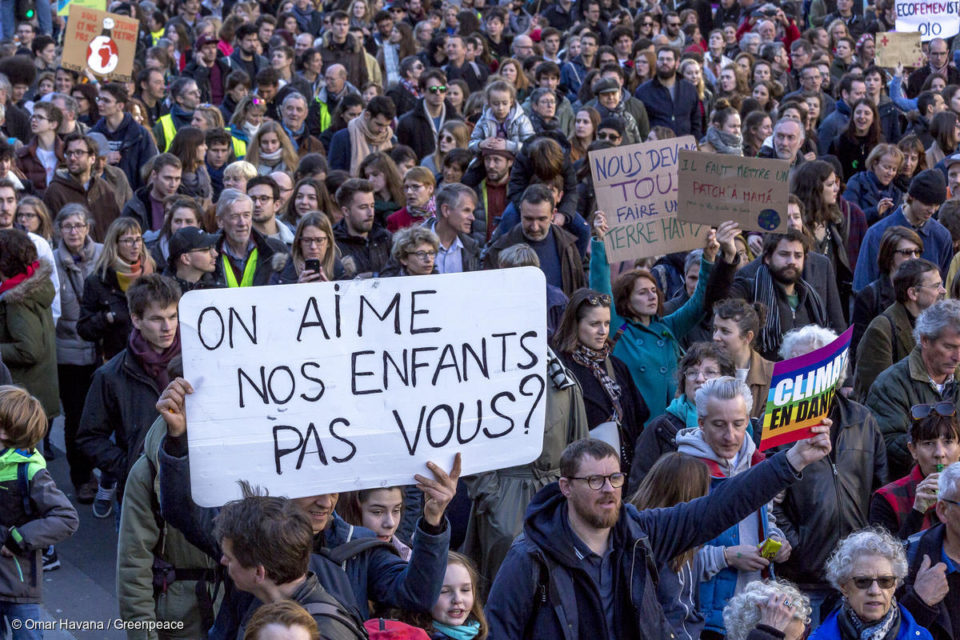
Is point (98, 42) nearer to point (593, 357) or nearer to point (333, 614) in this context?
point (593, 357)

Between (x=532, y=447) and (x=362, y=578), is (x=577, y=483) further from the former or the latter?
(x=362, y=578)

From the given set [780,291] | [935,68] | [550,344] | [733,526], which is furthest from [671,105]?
[733,526]

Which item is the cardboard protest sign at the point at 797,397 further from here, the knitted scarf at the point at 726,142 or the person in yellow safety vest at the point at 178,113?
the person in yellow safety vest at the point at 178,113

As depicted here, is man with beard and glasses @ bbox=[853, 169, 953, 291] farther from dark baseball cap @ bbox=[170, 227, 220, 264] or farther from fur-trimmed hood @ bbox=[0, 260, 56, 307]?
fur-trimmed hood @ bbox=[0, 260, 56, 307]

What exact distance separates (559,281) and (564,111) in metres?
5.46

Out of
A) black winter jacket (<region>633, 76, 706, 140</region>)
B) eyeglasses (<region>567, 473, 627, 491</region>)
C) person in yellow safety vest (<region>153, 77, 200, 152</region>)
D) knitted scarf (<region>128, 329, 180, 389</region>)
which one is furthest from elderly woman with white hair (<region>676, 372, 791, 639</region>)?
black winter jacket (<region>633, 76, 706, 140</region>)

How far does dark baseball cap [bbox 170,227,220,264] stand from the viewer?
7504 millimetres

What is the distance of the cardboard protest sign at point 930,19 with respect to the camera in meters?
15.0

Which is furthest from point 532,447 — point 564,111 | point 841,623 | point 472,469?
point 564,111

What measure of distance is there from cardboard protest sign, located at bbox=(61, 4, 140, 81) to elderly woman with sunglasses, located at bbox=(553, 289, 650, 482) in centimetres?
818

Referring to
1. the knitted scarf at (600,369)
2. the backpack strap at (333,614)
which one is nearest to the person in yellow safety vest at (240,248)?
the knitted scarf at (600,369)

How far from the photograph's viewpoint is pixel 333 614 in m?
3.47

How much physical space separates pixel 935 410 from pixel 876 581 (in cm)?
128

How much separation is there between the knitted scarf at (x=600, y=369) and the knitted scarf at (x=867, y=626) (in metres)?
2.11
